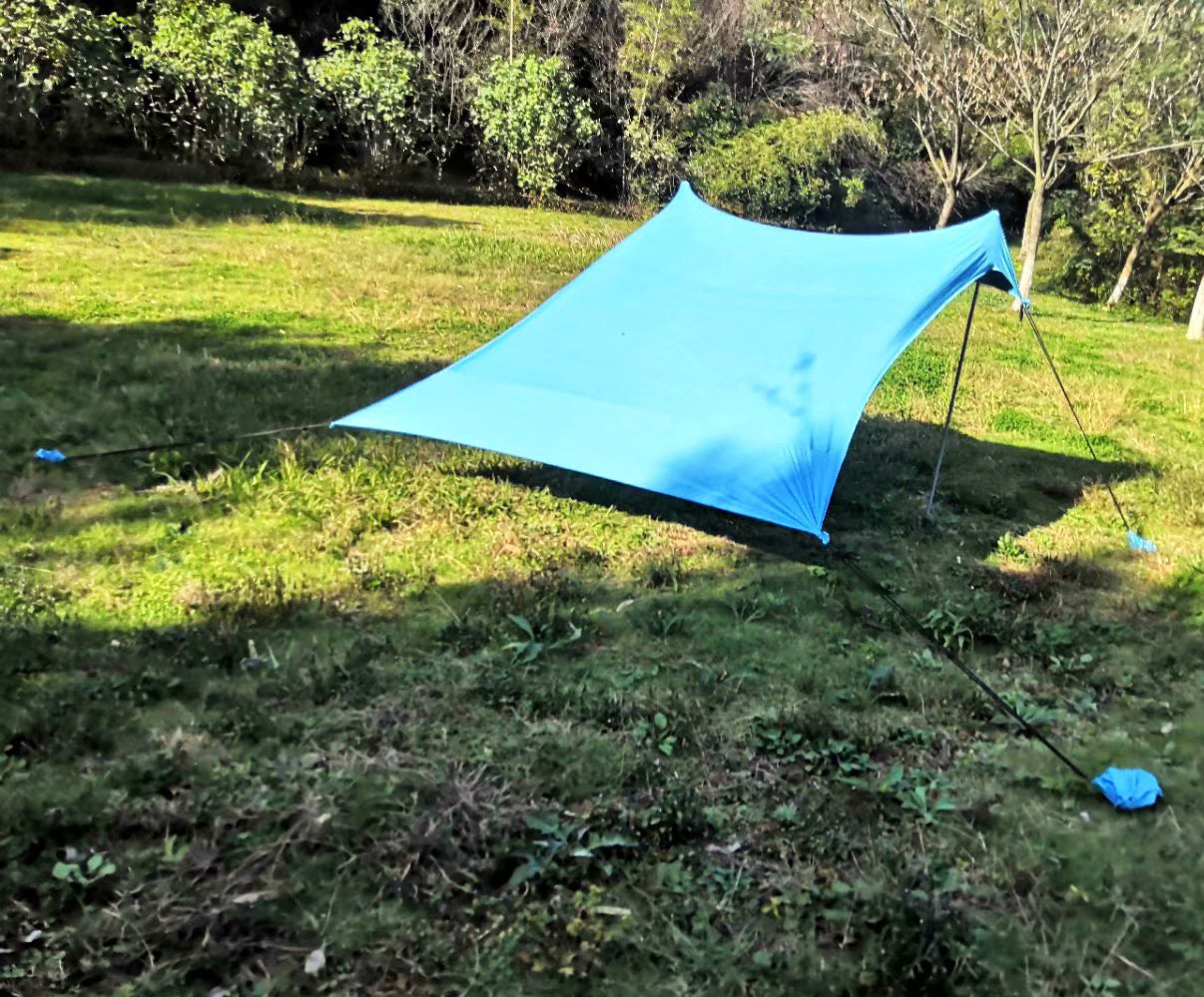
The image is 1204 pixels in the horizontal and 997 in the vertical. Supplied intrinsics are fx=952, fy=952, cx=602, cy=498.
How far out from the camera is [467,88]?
2592 centimetres

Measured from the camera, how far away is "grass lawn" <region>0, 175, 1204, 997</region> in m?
3.03

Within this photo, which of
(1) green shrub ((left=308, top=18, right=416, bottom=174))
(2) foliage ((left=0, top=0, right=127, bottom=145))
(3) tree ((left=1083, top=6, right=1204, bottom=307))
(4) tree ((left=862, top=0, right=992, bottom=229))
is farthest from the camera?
(1) green shrub ((left=308, top=18, right=416, bottom=174))

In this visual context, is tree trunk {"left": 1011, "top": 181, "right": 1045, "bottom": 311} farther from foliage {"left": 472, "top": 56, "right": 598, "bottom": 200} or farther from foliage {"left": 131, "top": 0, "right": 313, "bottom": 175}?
foliage {"left": 131, "top": 0, "right": 313, "bottom": 175}

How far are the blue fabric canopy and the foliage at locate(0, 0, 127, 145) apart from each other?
16277 millimetres

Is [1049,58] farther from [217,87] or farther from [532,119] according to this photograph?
[217,87]

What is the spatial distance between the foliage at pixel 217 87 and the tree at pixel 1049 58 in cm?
1454

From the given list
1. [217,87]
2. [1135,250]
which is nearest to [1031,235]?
[1135,250]

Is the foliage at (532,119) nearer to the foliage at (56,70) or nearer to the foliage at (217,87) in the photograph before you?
the foliage at (217,87)

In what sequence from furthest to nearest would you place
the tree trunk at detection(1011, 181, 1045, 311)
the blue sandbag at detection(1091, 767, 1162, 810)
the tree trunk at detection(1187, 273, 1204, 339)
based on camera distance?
the tree trunk at detection(1011, 181, 1045, 311)
the tree trunk at detection(1187, 273, 1204, 339)
the blue sandbag at detection(1091, 767, 1162, 810)

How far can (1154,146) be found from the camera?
21000 mm

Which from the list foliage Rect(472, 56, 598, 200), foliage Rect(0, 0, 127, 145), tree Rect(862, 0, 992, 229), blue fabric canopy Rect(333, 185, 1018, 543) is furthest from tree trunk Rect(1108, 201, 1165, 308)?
foliage Rect(0, 0, 127, 145)

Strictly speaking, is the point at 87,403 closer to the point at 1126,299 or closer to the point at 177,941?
the point at 177,941

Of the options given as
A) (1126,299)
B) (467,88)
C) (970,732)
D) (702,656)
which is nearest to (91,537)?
(702,656)

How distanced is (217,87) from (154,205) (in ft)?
17.8
